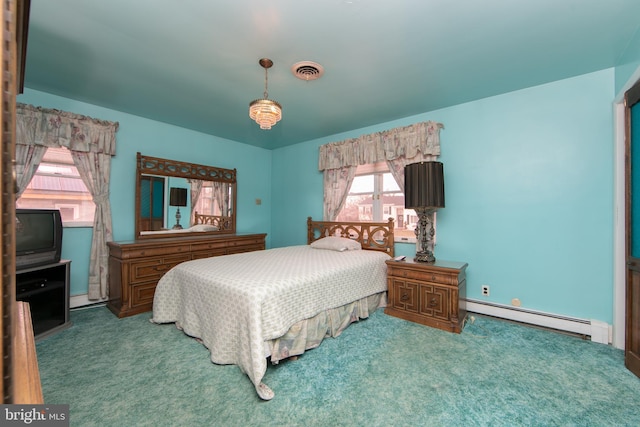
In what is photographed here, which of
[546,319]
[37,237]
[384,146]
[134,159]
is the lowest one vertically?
[546,319]

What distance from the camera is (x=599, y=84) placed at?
94.0 inches

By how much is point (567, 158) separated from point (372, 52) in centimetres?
217

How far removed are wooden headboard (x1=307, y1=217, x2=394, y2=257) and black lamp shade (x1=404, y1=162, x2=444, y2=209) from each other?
68cm

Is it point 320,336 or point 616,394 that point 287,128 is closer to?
point 320,336

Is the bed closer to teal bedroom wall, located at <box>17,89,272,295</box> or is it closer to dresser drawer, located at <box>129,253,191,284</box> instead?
dresser drawer, located at <box>129,253,191,284</box>

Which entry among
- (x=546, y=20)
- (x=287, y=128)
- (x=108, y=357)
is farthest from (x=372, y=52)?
(x=108, y=357)

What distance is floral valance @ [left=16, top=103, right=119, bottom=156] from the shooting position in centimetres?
272

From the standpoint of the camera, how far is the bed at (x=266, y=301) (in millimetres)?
1844

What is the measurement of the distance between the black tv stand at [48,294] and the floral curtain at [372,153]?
325cm

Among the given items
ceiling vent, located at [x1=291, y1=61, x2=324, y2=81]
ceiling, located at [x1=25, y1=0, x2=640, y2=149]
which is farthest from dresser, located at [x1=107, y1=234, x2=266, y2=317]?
ceiling vent, located at [x1=291, y1=61, x2=324, y2=81]

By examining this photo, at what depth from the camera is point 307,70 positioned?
2342mm

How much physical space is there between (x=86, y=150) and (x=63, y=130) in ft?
0.89

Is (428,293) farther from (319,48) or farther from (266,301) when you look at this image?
(319,48)
